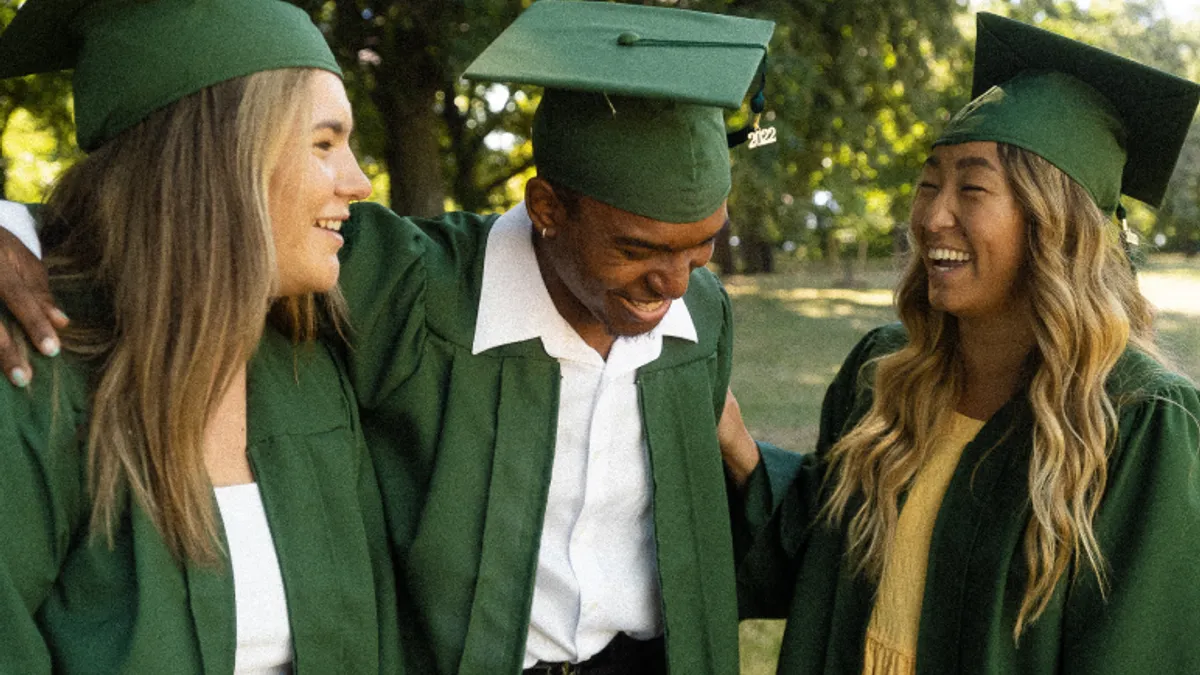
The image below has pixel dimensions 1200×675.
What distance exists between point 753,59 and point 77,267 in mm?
1298

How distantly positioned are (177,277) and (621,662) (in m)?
1.27

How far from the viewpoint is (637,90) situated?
2.11 metres

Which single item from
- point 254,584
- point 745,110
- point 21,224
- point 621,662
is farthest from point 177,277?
point 745,110

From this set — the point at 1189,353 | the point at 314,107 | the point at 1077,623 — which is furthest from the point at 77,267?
the point at 1189,353

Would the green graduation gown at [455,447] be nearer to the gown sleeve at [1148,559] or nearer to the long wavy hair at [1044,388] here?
the long wavy hair at [1044,388]

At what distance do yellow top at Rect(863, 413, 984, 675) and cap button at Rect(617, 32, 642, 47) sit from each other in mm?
1159

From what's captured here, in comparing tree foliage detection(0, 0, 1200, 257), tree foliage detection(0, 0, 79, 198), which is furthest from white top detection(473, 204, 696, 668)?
tree foliage detection(0, 0, 79, 198)

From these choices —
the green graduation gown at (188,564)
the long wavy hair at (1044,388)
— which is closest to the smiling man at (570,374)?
the green graduation gown at (188,564)

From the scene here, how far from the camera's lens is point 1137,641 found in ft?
7.36

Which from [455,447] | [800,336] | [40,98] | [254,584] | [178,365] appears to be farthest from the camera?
[800,336]

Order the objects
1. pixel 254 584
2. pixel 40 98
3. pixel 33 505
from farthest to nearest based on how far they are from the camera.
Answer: pixel 40 98, pixel 254 584, pixel 33 505

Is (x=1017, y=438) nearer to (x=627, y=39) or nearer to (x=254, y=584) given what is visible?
(x=627, y=39)

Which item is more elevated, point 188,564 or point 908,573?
point 188,564

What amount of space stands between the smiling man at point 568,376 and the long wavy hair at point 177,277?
42 cm
